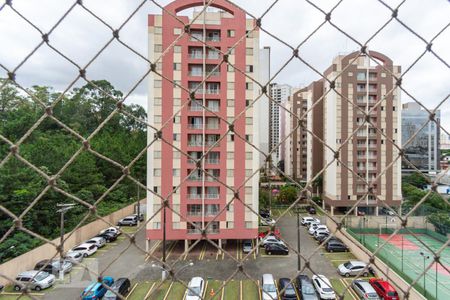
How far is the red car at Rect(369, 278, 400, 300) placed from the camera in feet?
12.6

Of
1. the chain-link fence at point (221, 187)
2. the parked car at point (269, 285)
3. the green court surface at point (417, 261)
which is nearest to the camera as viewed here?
the chain-link fence at point (221, 187)

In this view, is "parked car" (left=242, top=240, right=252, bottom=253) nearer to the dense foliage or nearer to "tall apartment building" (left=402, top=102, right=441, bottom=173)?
the dense foliage

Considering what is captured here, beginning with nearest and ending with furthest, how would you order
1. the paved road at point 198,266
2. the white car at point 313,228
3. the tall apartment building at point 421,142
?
1. the paved road at point 198,266
2. the white car at point 313,228
3. the tall apartment building at point 421,142

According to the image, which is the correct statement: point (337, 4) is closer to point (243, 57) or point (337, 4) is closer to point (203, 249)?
point (243, 57)

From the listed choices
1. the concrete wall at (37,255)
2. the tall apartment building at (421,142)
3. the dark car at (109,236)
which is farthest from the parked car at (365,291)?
the tall apartment building at (421,142)

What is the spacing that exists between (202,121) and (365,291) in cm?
355

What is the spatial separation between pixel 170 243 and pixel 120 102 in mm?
5995

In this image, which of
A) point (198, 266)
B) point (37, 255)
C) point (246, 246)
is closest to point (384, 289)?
point (246, 246)

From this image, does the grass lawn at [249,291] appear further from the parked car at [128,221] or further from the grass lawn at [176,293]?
the parked car at [128,221]

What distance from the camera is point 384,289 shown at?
13.0ft

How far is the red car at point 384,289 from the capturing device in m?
3.85

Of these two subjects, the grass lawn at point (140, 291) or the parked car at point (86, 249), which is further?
the parked car at point (86, 249)

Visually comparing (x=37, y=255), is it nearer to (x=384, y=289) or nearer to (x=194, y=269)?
(x=194, y=269)

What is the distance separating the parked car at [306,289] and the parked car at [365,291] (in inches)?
23.3
